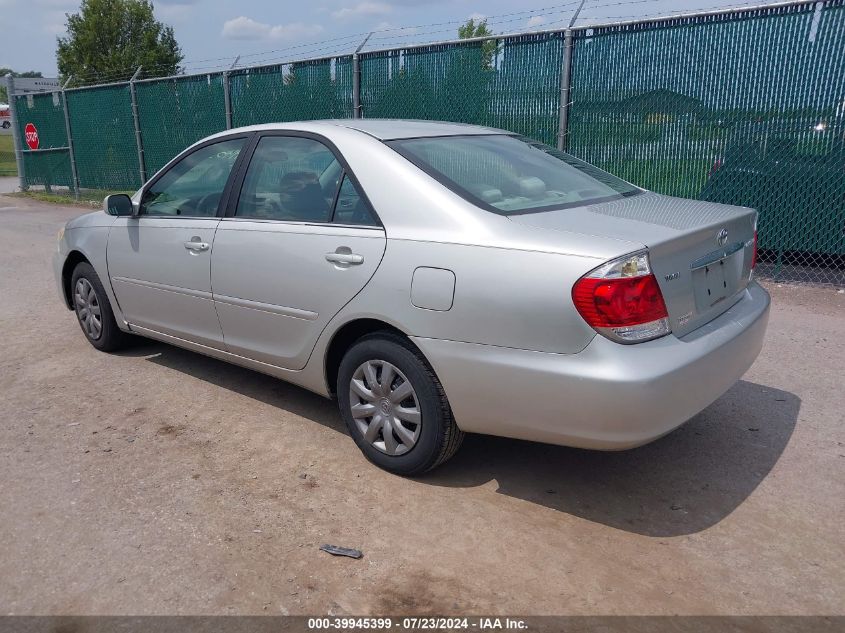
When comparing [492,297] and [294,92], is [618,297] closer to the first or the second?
[492,297]

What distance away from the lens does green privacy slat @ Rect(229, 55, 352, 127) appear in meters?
10.3

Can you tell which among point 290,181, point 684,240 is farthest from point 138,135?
point 684,240

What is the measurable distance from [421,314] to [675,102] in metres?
5.48

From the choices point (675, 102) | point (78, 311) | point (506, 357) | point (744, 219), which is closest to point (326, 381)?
point (506, 357)

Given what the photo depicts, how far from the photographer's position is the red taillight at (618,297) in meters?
2.85

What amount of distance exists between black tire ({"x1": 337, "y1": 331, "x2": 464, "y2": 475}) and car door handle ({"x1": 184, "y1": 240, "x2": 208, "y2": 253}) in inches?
48.2

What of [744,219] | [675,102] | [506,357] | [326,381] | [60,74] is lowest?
[326,381]

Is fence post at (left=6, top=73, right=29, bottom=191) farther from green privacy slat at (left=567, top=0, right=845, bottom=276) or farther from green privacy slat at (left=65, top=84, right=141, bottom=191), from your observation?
green privacy slat at (left=567, top=0, right=845, bottom=276)

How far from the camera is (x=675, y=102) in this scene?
761cm

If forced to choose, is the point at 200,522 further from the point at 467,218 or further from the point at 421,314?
the point at 467,218

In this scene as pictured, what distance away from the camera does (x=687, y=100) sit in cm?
757

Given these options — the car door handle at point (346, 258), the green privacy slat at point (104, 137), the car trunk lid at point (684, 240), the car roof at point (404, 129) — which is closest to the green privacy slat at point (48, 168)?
the green privacy slat at point (104, 137)

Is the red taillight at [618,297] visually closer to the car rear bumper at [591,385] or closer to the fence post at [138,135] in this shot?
the car rear bumper at [591,385]

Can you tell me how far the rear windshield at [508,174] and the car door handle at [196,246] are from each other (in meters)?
1.30
